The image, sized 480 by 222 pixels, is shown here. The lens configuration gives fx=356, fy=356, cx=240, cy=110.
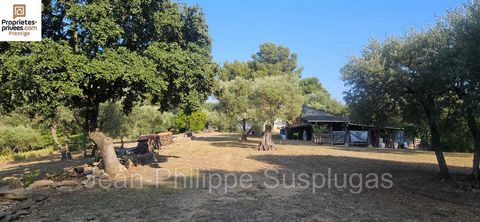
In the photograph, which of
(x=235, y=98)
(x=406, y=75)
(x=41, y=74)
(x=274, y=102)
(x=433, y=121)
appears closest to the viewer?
(x=41, y=74)

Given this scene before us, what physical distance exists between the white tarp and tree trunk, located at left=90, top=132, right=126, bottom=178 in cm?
3543

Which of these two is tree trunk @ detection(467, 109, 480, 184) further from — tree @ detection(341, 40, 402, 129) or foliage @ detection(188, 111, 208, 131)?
foliage @ detection(188, 111, 208, 131)

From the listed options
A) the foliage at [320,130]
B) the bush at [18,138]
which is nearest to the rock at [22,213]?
the bush at [18,138]

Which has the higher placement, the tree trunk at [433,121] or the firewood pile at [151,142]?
the tree trunk at [433,121]

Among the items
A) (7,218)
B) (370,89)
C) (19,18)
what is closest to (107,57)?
(19,18)

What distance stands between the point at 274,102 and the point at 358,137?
59.3 feet

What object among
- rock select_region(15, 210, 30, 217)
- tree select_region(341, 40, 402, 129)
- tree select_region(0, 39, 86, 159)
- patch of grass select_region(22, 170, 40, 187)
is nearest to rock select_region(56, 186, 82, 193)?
patch of grass select_region(22, 170, 40, 187)

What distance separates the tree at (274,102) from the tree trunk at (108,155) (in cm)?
1795

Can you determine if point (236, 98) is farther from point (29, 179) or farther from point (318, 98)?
point (318, 98)

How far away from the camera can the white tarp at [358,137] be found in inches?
1850

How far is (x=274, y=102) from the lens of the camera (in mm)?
34719

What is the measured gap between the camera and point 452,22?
43.8 feet

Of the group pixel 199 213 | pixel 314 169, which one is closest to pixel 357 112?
pixel 314 169

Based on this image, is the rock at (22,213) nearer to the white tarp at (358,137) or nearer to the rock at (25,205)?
the rock at (25,205)
